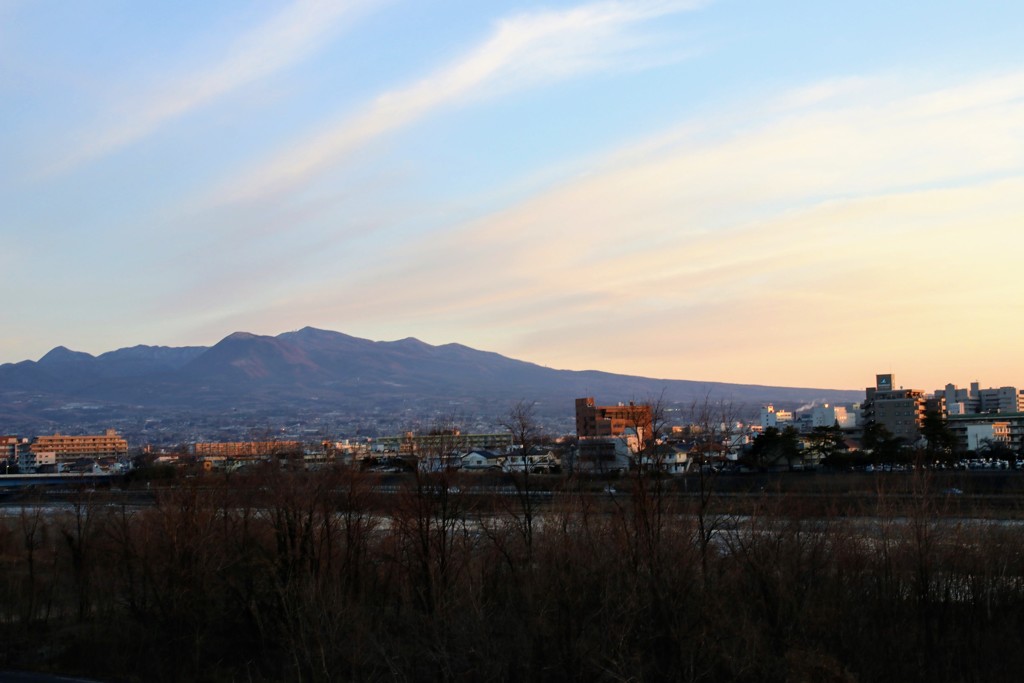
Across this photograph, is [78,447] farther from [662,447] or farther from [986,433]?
[662,447]

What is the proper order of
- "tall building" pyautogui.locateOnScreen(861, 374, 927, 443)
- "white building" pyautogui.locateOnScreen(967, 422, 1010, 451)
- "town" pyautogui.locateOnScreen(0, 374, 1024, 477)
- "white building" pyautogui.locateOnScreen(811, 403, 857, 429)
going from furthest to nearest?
A: "white building" pyautogui.locateOnScreen(811, 403, 857, 429) < "tall building" pyautogui.locateOnScreen(861, 374, 927, 443) < "white building" pyautogui.locateOnScreen(967, 422, 1010, 451) < "town" pyautogui.locateOnScreen(0, 374, 1024, 477)

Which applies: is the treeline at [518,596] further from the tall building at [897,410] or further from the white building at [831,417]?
the white building at [831,417]

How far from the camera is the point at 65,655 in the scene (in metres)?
29.4

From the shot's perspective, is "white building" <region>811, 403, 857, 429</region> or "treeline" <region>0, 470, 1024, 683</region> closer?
"treeline" <region>0, 470, 1024, 683</region>

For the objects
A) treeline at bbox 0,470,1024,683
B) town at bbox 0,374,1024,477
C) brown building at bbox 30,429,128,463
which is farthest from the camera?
brown building at bbox 30,429,128,463

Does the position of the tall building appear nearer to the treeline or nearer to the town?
the town

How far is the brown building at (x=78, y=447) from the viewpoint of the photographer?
522ft

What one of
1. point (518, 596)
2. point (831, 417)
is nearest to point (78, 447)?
point (831, 417)

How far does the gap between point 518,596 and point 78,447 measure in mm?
156515

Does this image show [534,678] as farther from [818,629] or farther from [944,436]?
[944,436]

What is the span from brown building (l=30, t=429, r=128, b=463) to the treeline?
13095 cm

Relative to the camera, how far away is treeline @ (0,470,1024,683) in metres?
22.2

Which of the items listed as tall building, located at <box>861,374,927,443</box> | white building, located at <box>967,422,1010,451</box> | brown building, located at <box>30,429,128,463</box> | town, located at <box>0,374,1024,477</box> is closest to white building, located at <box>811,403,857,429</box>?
town, located at <box>0,374,1024,477</box>

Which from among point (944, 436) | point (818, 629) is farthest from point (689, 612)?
point (944, 436)
